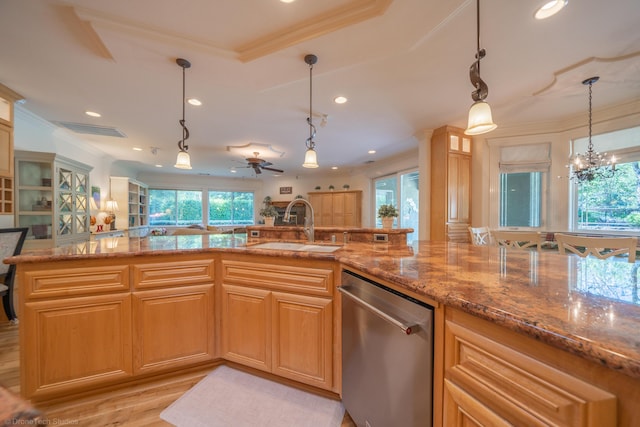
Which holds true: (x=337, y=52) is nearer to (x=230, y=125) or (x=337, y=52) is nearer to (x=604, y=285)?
(x=604, y=285)

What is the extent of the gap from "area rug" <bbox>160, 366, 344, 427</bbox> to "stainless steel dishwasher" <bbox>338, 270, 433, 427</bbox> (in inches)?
9.5

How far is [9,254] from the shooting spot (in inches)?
91.4

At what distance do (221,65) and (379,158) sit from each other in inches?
172

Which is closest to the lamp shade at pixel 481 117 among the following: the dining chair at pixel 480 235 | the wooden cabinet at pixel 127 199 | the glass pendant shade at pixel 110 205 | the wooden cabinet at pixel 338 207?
the dining chair at pixel 480 235

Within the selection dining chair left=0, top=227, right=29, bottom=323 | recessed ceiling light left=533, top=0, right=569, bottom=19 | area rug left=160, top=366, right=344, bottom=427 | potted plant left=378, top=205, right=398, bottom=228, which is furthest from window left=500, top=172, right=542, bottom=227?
dining chair left=0, top=227, right=29, bottom=323

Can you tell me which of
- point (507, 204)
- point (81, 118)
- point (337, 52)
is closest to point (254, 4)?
point (337, 52)

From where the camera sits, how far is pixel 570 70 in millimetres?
2258

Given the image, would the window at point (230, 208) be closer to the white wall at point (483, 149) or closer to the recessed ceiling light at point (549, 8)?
the white wall at point (483, 149)

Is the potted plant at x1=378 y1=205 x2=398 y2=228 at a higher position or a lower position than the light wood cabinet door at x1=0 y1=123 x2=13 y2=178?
lower

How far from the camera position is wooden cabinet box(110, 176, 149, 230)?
5488mm

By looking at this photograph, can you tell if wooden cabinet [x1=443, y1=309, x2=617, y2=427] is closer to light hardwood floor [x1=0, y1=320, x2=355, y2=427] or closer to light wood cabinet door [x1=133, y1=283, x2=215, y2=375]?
light hardwood floor [x1=0, y1=320, x2=355, y2=427]

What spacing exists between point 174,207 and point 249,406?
25.7 ft

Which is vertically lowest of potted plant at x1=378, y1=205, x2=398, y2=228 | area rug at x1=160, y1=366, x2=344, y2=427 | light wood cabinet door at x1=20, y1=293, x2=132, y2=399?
area rug at x1=160, y1=366, x2=344, y2=427

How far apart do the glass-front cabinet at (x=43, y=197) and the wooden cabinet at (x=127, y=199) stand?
2.37 m
